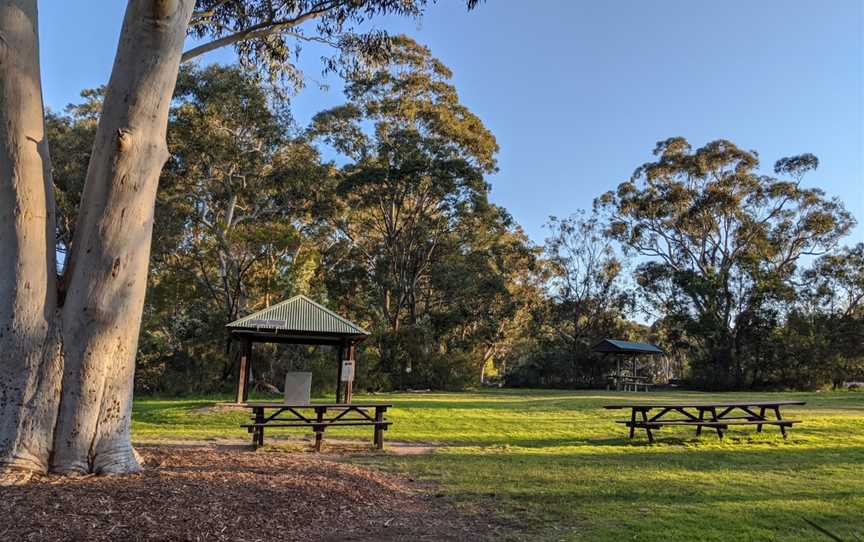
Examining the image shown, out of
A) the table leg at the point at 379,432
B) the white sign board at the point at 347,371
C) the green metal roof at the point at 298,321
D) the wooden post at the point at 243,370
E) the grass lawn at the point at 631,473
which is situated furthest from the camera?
the wooden post at the point at 243,370

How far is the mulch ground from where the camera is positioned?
3.91m

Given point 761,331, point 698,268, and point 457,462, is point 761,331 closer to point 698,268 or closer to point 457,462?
point 698,268

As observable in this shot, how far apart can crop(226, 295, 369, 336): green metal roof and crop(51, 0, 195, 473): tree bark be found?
396 inches

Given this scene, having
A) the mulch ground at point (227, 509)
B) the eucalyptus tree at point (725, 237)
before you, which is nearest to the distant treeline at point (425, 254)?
the eucalyptus tree at point (725, 237)

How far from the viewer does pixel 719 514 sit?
531 centimetres

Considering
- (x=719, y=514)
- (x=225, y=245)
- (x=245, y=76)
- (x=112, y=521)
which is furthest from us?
(x=225, y=245)

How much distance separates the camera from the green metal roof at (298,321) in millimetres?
15625

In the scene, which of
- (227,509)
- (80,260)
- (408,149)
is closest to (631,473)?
(227,509)

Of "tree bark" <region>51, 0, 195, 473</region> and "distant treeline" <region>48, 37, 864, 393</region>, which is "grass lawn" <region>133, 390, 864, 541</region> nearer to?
"tree bark" <region>51, 0, 195, 473</region>

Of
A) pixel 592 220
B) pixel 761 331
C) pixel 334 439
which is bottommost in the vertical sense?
pixel 334 439

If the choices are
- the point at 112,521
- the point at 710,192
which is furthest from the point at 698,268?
the point at 112,521

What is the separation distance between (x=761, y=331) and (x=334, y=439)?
1210 inches

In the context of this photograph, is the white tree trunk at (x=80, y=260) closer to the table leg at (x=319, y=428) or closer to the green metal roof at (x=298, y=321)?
the table leg at (x=319, y=428)

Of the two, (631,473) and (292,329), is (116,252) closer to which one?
(631,473)
